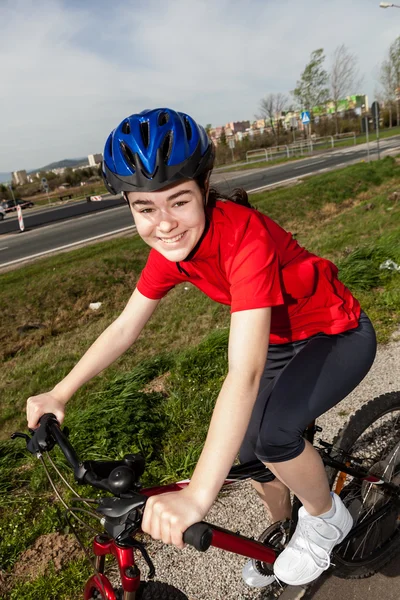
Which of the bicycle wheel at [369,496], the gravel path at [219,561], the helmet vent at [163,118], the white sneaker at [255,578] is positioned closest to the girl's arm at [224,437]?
the helmet vent at [163,118]

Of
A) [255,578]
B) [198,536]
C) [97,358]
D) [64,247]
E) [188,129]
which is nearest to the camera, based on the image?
[198,536]

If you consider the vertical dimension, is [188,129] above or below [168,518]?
above

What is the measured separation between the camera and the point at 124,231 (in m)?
15.9

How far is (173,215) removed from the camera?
1615 millimetres

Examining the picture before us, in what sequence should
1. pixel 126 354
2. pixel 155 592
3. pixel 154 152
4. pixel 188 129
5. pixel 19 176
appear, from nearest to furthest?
1. pixel 155 592
2. pixel 154 152
3. pixel 188 129
4. pixel 126 354
5. pixel 19 176

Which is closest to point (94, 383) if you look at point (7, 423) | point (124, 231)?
point (7, 423)

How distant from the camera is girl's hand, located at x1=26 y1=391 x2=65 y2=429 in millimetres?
1786

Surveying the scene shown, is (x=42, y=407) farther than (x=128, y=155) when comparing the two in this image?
Yes

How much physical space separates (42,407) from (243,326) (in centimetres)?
88

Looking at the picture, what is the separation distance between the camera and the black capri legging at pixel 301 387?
1711 mm

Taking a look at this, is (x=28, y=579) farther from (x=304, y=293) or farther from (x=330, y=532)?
(x=304, y=293)

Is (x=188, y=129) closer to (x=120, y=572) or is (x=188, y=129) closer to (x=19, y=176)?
(x=120, y=572)

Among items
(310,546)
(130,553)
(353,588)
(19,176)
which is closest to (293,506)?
(310,546)

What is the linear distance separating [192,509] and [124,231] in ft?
49.5
